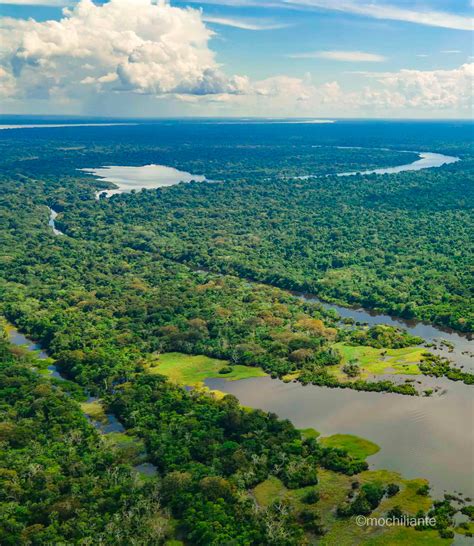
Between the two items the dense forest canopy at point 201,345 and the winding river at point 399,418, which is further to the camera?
the winding river at point 399,418

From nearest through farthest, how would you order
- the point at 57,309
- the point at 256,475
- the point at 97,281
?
the point at 256,475, the point at 57,309, the point at 97,281

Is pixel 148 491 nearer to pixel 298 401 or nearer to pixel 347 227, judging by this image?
pixel 298 401

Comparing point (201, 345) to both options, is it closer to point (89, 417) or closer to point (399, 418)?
point (89, 417)

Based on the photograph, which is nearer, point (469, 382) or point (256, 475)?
point (256, 475)

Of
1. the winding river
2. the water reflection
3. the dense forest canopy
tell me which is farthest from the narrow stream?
the winding river

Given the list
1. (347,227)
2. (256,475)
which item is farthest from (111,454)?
(347,227)

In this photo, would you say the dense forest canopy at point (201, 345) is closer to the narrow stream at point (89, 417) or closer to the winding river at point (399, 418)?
the narrow stream at point (89, 417)

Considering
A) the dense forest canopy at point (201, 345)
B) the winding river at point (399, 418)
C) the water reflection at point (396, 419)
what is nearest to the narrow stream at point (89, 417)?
the dense forest canopy at point (201, 345)

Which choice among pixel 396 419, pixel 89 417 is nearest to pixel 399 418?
pixel 396 419
